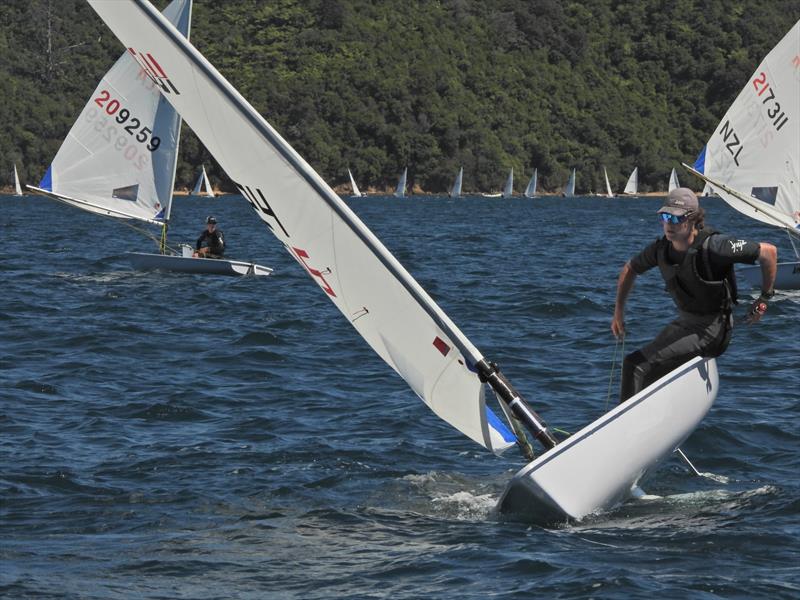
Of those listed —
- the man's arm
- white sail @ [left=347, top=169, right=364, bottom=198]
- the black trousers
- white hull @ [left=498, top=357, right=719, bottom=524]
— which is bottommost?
white sail @ [left=347, top=169, right=364, bottom=198]

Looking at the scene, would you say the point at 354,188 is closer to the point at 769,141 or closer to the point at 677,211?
the point at 769,141

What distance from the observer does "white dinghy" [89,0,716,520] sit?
29.1 ft

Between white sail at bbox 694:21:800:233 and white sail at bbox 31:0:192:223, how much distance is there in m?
11.0

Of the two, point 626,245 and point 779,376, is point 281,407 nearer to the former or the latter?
point 779,376

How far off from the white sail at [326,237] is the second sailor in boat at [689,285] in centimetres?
116

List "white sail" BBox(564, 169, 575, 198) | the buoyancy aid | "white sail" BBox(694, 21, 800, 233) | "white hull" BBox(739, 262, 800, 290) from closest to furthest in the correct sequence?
the buoyancy aid < "white hull" BBox(739, 262, 800, 290) < "white sail" BBox(694, 21, 800, 233) < "white sail" BBox(564, 169, 575, 198)

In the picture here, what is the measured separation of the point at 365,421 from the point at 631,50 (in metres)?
184

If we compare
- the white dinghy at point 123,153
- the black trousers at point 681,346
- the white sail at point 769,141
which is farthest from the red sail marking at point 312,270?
the white sail at point 769,141

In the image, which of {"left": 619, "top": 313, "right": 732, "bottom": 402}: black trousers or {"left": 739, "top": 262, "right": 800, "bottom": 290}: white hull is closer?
{"left": 619, "top": 313, "right": 732, "bottom": 402}: black trousers

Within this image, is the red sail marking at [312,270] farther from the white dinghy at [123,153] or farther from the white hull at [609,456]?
the white dinghy at [123,153]

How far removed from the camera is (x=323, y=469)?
10898mm

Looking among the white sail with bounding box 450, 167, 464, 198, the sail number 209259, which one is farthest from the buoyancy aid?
the white sail with bounding box 450, 167, 464, 198

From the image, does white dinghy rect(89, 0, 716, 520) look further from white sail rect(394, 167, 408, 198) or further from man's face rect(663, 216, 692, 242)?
white sail rect(394, 167, 408, 198)

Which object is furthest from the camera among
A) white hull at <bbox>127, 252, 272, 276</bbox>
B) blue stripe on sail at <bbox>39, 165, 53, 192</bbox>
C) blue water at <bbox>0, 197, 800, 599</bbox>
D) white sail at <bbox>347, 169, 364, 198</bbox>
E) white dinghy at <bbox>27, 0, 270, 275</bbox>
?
white sail at <bbox>347, 169, 364, 198</bbox>
